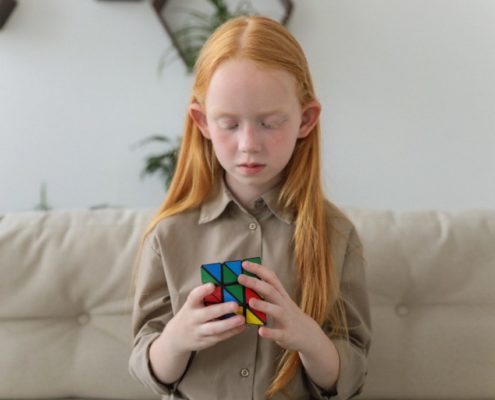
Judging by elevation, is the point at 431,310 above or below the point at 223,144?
below

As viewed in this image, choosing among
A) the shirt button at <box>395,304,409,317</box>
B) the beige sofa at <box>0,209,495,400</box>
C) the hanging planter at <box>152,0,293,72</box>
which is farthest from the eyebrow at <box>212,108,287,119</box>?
the hanging planter at <box>152,0,293,72</box>

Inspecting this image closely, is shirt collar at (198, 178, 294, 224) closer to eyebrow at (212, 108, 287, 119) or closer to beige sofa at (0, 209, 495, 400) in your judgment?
eyebrow at (212, 108, 287, 119)

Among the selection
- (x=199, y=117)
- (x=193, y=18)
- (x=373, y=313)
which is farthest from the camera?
(x=193, y=18)

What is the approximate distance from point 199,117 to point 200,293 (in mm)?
343

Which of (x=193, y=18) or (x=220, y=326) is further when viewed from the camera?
(x=193, y=18)

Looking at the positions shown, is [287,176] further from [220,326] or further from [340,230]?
[220,326]

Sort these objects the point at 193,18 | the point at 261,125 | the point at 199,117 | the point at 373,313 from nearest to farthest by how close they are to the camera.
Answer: the point at 261,125, the point at 199,117, the point at 373,313, the point at 193,18

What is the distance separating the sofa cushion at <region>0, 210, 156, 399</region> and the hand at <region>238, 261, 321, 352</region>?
588 mm

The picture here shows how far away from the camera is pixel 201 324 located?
99cm

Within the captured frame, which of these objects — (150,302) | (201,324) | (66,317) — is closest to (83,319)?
(66,317)

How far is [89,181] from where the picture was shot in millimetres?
2686

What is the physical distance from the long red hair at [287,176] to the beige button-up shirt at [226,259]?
2 cm

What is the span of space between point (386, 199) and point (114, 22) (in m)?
1.34

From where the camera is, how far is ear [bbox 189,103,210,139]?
3.69 feet
